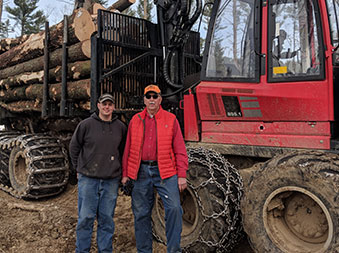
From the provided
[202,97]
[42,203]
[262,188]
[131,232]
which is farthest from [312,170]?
[42,203]

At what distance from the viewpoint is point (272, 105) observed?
3459 millimetres

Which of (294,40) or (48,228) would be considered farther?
(48,228)

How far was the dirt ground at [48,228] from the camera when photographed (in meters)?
4.03

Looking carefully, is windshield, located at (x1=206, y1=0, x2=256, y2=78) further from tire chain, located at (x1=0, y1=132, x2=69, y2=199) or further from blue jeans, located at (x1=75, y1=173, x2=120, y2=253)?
tire chain, located at (x1=0, y1=132, x2=69, y2=199)

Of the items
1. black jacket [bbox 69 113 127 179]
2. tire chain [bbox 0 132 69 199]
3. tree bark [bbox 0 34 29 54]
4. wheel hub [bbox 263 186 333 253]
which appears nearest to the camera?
wheel hub [bbox 263 186 333 253]

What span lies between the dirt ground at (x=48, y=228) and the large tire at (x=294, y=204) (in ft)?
3.13

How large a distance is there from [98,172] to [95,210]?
1.29 feet

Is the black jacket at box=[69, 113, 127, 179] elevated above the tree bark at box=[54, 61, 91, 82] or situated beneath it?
situated beneath

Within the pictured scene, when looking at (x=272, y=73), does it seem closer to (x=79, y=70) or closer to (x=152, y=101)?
(x=152, y=101)

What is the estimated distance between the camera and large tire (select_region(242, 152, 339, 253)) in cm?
274

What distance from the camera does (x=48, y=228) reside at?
454 centimetres

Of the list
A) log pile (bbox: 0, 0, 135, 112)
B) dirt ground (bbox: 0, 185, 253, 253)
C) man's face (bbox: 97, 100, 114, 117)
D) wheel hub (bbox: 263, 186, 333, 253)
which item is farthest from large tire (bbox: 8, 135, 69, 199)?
wheel hub (bbox: 263, 186, 333, 253)

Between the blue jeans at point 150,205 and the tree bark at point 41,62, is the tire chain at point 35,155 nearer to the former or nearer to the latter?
the tree bark at point 41,62

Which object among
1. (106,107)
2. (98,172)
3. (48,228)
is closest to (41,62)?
(48,228)
